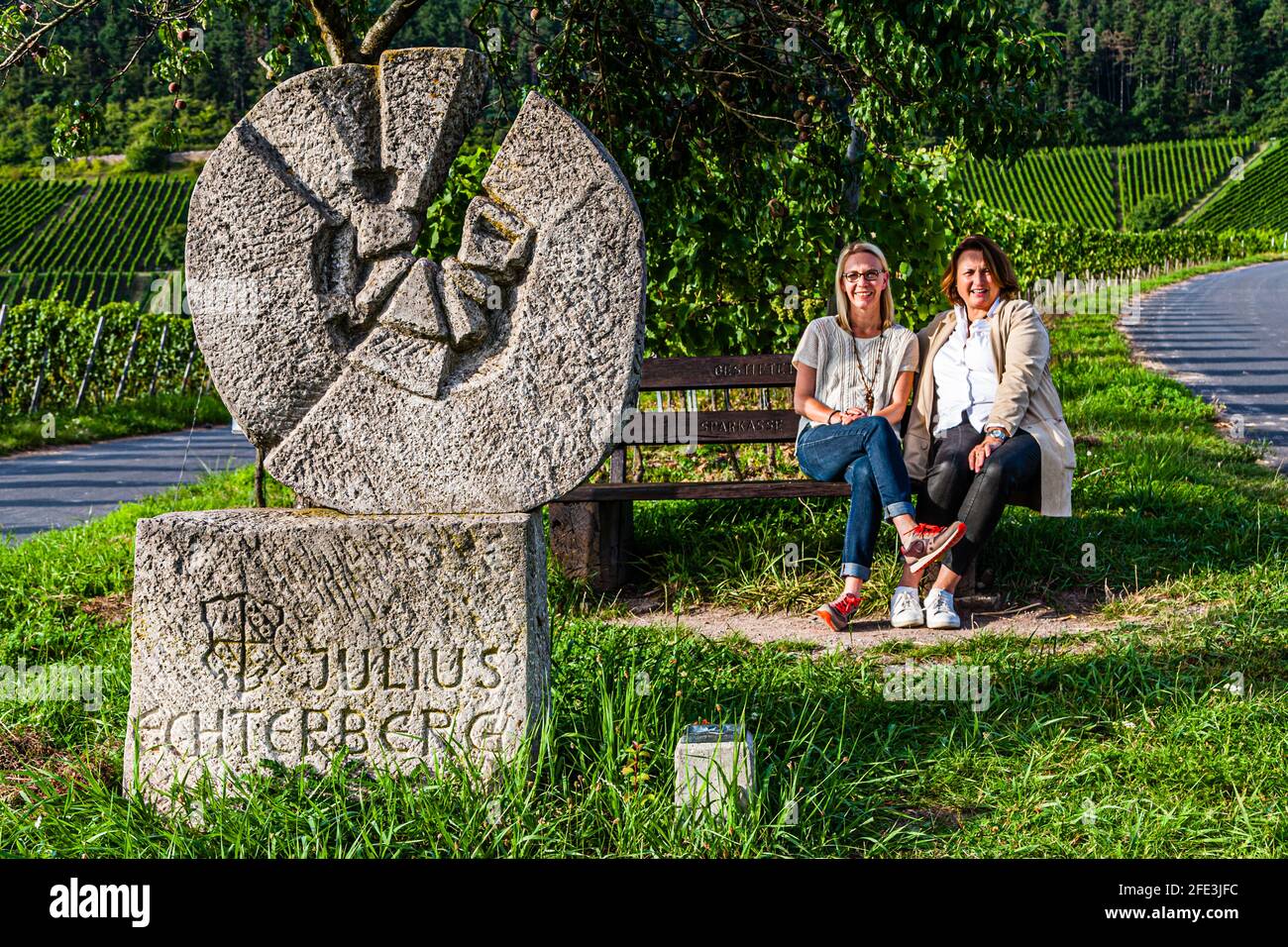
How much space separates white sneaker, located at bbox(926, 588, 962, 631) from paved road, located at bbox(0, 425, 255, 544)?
5.27 meters

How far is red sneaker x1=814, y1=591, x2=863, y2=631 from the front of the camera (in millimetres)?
3997

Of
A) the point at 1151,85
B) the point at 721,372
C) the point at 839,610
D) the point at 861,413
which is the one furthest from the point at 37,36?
the point at 1151,85

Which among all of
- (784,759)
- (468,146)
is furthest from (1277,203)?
(784,759)

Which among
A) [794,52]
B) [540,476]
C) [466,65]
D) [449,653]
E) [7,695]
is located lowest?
[7,695]

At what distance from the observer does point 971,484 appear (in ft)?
Answer: 13.5

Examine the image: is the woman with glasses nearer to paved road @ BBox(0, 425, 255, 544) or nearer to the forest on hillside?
paved road @ BBox(0, 425, 255, 544)

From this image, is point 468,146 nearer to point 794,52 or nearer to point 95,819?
point 794,52

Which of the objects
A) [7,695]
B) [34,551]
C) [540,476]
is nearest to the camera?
[540,476]

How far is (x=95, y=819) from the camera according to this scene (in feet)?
8.40

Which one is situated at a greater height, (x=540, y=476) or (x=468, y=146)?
(x=468, y=146)

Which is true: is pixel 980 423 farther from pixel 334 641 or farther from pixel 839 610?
pixel 334 641

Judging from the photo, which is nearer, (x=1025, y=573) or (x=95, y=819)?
(x=95, y=819)

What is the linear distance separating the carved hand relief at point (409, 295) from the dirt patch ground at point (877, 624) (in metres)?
1.58
